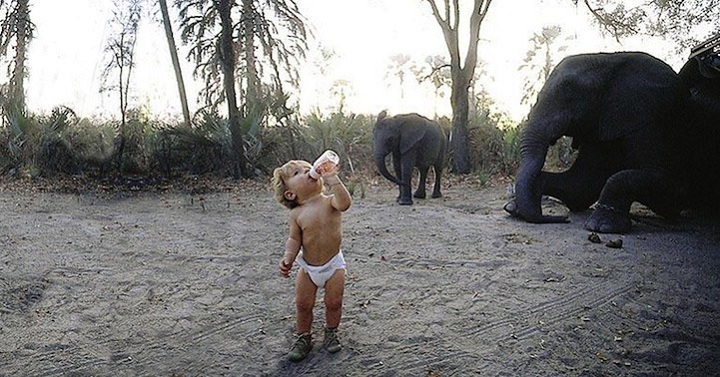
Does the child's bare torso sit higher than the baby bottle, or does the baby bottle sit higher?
the baby bottle

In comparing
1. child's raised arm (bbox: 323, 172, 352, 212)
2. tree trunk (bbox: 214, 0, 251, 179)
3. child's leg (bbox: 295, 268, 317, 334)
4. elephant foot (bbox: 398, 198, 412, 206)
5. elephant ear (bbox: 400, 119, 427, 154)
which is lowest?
child's leg (bbox: 295, 268, 317, 334)

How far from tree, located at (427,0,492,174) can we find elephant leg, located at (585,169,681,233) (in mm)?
6943

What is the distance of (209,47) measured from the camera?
1252cm

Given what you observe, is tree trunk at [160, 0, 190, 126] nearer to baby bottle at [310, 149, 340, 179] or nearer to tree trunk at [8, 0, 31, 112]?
tree trunk at [8, 0, 31, 112]

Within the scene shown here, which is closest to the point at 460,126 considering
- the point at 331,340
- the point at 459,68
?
the point at 459,68

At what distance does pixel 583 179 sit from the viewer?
7.71 metres

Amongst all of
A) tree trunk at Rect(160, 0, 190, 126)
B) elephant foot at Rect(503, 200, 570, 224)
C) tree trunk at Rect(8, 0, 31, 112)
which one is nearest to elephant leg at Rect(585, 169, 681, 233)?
elephant foot at Rect(503, 200, 570, 224)

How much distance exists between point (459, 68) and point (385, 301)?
975cm

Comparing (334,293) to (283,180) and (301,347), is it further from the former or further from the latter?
(283,180)

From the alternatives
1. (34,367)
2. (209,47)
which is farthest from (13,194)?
(34,367)

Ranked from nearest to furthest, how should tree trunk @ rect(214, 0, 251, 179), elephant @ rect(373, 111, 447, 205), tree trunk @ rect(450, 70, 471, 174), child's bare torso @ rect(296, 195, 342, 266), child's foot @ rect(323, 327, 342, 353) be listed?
child's bare torso @ rect(296, 195, 342, 266) < child's foot @ rect(323, 327, 342, 353) < elephant @ rect(373, 111, 447, 205) < tree trunk @ rect(214, 0, 251, 179) < tree trunk @ rect(450, 70, 471, 174)

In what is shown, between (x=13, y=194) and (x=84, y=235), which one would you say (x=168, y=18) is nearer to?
(x=13, y=194)

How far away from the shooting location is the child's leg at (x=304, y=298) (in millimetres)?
3541

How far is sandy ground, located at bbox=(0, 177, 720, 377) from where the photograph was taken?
11.7 ft
